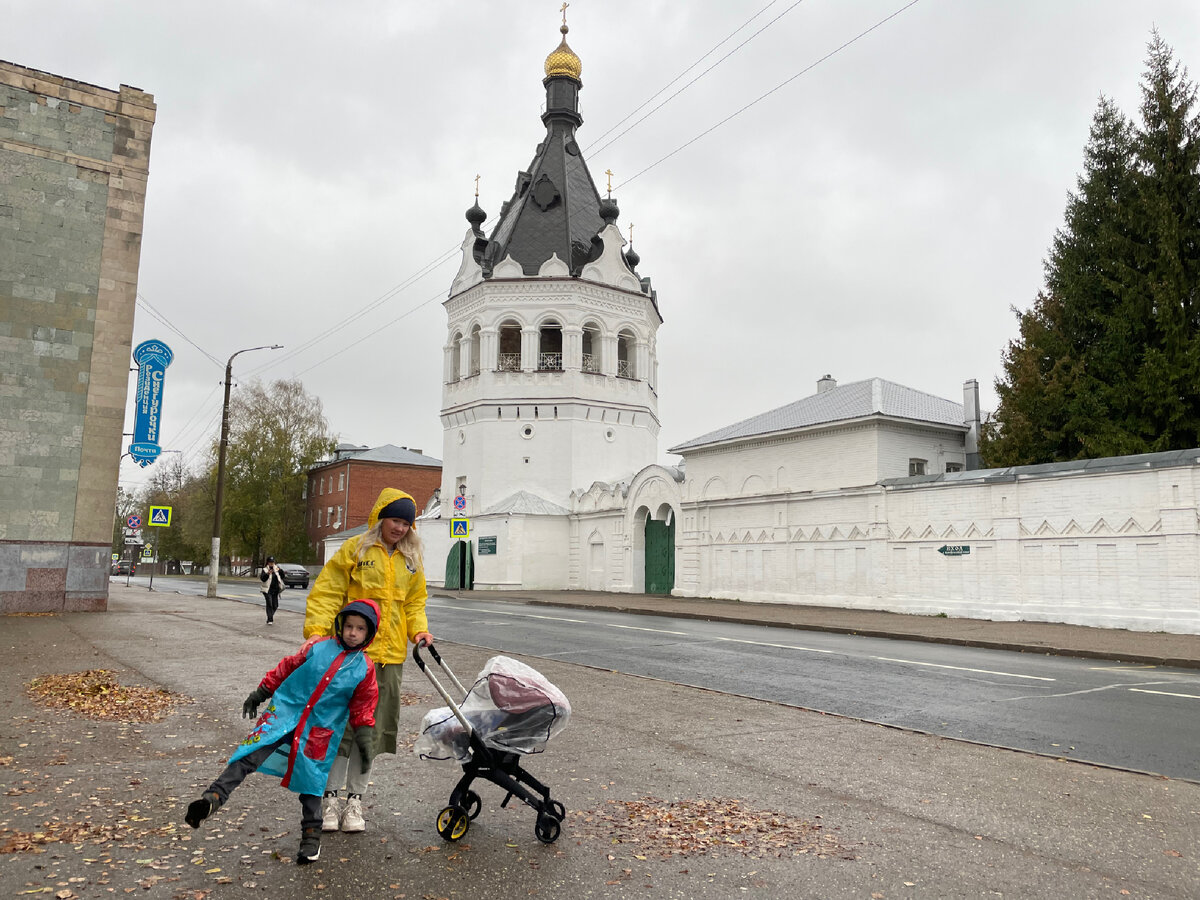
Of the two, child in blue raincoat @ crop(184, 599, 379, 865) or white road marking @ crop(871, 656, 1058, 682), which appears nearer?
child in blue raincoat @ crop(184, 599, 379, 865)

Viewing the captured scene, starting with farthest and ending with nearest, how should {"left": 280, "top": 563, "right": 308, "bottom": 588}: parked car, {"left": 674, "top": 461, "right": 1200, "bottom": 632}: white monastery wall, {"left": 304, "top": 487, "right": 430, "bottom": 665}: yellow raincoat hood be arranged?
{"left": 280, "top": 563, "right": 308, "bottom": 588}: parked car
{"left": 674, "top": 461, "right": 1200, "bottom": 632}: white monastery wall
{"left": 304, "top": 487, "right": 430, "bottom": 665}: yellow raincoat hood

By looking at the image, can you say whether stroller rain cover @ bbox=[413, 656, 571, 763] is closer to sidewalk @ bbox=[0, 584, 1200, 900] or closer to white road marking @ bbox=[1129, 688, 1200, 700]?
sidewalk @ bbox=[0, 584, 1200, 900]

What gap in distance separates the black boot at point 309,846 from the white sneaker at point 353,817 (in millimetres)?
417

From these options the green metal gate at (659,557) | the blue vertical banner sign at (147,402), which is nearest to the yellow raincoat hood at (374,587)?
the blue vertical banner sign at (147,402)

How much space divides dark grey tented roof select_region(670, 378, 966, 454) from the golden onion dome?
28.0 m

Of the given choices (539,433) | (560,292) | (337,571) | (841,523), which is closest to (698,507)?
(841,523)

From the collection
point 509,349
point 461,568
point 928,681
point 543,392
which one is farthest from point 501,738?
point 509,349

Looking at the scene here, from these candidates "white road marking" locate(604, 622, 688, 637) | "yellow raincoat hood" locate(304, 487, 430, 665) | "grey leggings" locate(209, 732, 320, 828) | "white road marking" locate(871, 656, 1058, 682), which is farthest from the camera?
"white road marking" locate(604, 622, 688, 637)

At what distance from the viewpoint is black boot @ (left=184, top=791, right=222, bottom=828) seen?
3928mm

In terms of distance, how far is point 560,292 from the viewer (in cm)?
4269

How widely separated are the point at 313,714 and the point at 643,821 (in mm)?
1900

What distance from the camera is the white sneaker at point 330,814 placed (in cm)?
463

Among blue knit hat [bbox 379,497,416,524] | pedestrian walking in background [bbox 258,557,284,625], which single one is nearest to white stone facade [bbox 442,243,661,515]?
pedestrian walking in background [bbox 258,557,284,625]

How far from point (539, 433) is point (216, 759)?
36.3 metres
